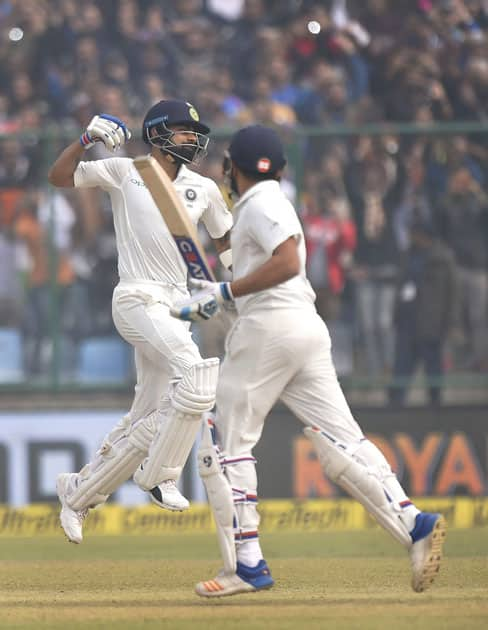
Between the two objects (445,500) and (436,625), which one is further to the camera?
(445,500)

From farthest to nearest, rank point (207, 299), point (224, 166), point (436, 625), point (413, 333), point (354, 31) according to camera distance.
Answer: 1. point (354, 31)
2. point (413, 333)
3. point (224, 166)
4. point (207, 299)
5. point (436, 625)

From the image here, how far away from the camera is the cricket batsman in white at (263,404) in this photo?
5328 millimetres

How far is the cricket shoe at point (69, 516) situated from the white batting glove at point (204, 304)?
1.86 m

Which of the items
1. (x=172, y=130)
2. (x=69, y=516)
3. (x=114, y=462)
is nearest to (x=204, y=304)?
(x=172, y=130)

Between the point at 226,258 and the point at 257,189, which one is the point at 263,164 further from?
the point at 226,258

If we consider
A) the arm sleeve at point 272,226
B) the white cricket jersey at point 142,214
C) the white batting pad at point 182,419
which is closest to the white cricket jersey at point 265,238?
the arm sleeve at point 272,226

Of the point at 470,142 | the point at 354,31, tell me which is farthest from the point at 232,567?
the point at 354,31

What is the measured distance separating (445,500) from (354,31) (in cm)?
467

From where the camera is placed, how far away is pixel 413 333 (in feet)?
35.4

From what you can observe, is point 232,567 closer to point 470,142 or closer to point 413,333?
point 413,333

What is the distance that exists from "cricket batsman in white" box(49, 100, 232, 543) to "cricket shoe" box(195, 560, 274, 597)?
1.02 metres

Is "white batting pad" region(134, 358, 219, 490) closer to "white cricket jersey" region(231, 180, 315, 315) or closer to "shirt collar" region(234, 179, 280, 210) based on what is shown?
"white cricket jersey" region(231, 180, 315, 315)

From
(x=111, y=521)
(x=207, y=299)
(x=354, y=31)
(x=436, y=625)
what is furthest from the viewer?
(x=354, y=31)

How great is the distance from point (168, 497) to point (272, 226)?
6.26 ft
